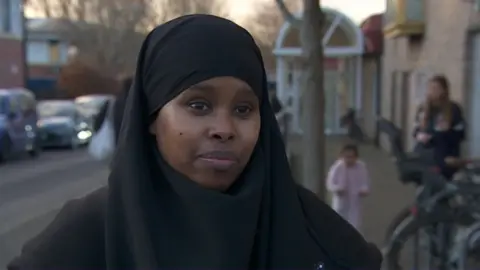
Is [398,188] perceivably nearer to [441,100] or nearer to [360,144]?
[441,100]

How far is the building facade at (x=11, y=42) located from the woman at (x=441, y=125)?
3348cm

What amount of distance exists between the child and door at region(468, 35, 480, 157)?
4815 millimetres

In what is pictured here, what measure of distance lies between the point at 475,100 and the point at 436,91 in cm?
478

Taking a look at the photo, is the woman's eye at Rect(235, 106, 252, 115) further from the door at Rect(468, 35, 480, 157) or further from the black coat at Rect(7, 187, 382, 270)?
the door at Rect(468, 35, 480, 157)

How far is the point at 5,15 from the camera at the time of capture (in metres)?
Answer: 40.8

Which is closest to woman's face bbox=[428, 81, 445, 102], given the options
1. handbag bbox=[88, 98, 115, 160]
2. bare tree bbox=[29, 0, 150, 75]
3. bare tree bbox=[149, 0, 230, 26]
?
handbag bbox=[88, 98, 115, 160]

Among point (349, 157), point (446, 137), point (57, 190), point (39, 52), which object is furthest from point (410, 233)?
point (39, 52)

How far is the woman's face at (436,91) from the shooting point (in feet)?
27.5

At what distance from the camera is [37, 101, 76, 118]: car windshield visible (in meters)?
29.2

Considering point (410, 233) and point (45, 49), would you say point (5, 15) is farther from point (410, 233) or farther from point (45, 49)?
point (410, 233)

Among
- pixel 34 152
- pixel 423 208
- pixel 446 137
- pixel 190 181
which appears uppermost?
pixel 190 181

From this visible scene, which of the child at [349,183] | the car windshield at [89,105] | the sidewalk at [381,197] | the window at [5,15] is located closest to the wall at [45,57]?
the window at [5,15]

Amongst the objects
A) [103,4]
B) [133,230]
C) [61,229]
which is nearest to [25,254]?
[61,229]

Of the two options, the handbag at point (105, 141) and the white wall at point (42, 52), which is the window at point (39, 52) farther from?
the handbag at point (105, 141)
